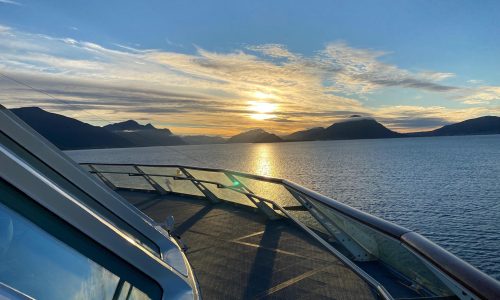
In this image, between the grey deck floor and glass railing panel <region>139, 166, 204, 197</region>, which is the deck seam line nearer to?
the grey deck floor

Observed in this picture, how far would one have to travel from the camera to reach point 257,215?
832 centimetres

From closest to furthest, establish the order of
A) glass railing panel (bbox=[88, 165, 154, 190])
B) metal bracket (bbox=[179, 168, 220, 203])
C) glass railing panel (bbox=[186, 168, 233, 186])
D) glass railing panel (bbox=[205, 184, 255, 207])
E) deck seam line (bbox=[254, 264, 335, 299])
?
1. deck seam line (bbox=[254, 264, 335, 299])
2. glass railing panel (bbox=[205, 184, 255, 207])
3. glass railing panel (bbox=[186, 168, 233, 186])
4. metal bracket (bbox=[179, 168, 220, 203])
5. glass railing panel (bbox=[88, 165, 154, 190])

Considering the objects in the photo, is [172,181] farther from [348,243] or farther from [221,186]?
[348,243]

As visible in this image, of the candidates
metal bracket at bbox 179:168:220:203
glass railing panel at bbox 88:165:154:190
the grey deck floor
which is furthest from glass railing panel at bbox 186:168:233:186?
glass railing panel at bbox 88:165:154:190

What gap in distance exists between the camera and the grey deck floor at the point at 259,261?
4.10 metres

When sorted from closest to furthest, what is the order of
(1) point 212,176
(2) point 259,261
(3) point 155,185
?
(2) point 259,261, (1) point 212,176, (3) point 155,185

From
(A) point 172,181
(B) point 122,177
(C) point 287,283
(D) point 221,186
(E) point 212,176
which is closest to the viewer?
(C) point 287,283

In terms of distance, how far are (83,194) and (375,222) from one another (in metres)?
2.47

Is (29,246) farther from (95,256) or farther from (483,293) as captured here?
(483,293)

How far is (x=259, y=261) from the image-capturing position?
5.18 m

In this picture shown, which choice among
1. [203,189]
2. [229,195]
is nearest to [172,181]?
[203,189]

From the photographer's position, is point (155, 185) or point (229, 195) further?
point (155, 185)

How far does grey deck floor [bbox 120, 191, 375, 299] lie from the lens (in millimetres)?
4098

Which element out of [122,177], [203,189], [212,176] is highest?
[212,176]
